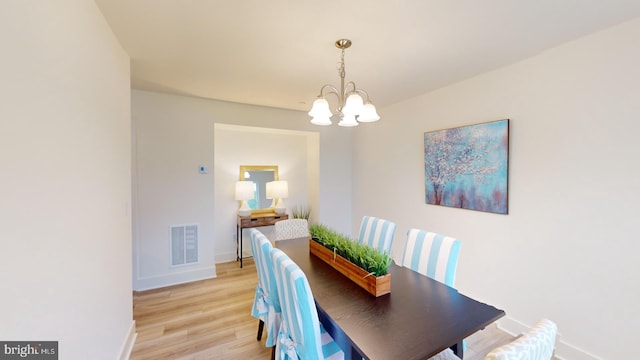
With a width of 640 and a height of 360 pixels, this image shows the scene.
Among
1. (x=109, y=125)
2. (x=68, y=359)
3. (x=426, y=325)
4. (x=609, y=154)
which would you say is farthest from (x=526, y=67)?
(x=68, y=359)

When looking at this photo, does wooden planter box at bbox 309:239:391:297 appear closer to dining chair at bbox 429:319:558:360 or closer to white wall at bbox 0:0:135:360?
dining chair at bbox 429:319:558:360

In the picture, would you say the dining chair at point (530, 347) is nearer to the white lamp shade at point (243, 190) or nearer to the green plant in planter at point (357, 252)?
the green plant in planter at point (357, 252)

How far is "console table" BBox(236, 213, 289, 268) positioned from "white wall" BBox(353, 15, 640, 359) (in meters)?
2.66

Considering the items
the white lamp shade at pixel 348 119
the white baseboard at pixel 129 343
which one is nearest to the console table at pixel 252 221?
the white baseboard at pixel 129 343

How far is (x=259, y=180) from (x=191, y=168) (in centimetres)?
119

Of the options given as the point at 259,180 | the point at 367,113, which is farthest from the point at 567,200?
the point at 259,180

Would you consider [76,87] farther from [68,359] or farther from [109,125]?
[68,359]

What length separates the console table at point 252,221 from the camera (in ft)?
12.7

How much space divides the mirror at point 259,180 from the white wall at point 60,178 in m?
2.37

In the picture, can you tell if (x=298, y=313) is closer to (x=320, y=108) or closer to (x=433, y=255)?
(x=433, y=255)

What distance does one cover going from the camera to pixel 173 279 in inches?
128

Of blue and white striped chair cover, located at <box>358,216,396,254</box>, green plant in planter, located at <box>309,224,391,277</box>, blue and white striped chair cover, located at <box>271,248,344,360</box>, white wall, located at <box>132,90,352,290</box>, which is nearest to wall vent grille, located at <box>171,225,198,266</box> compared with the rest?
white wall, located at <box>132,90,352,290</box>

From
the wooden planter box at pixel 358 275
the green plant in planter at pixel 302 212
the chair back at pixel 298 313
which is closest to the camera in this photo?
the chair back at pixel 298 313

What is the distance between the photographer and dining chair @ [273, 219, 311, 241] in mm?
2820
